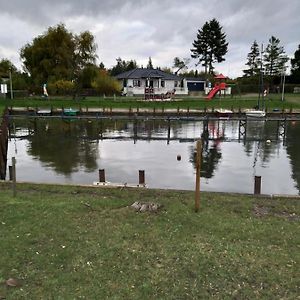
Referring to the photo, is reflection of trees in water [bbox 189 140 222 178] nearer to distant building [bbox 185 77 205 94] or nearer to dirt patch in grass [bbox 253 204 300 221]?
dirt patch in grass [bbox 253 204 300 221]

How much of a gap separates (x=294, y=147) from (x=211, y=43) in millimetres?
67391

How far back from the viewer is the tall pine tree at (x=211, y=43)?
88688mm

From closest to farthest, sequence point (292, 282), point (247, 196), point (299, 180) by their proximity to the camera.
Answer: point (292, 282), point (247, 196), point (299, 180)

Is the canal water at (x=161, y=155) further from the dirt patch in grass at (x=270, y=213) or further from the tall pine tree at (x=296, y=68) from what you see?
the tall pine tree at (x=296, y=68)

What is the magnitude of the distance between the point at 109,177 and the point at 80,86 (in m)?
52.4

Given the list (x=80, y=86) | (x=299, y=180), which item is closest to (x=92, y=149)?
(x=299, y=180)

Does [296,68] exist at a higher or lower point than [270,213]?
higher

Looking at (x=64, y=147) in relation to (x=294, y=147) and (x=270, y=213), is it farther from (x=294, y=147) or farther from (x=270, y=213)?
(x=270, y=213)

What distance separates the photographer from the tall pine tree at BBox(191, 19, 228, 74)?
8869cm

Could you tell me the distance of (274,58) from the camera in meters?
86.1

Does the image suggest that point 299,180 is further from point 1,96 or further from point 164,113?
point 1,96

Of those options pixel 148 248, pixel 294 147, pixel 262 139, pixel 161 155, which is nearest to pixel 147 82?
pixel 262 139

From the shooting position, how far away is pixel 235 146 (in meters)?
27.4

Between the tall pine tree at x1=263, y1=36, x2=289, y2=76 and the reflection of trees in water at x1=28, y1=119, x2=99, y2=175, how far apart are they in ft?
198
